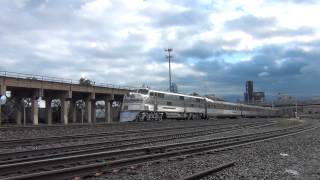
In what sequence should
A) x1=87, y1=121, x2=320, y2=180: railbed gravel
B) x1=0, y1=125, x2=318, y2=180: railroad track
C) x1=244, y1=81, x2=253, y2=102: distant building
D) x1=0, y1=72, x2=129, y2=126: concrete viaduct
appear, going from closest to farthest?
x1=0, y1=125, x2=318, y2=180: railroad track, x1=87, y1=121, x2=320, y2=180: railbed gravel, x1=0, y1=72, x2=129, y2=126: concrete viaduct, x1=244, y1=81, x2=253, y2=102: distant building

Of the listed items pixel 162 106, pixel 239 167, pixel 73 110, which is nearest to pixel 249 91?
pixel 73 110

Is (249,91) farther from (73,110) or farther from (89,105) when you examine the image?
(89,105)

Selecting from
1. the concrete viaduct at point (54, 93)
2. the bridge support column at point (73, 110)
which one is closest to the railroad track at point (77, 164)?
the concrete viaduct at point (54, 93)

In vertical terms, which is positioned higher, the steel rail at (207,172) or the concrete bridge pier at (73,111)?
the concrete bridge pier at (73,111)

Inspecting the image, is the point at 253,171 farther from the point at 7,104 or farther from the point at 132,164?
the point at 7,104

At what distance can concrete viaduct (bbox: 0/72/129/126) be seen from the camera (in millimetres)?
75438

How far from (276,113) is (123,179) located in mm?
117136

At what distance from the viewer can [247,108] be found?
94250mm

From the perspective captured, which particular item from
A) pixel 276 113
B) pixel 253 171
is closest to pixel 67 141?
pixel 253 171

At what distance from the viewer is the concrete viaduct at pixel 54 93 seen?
75.4 metres

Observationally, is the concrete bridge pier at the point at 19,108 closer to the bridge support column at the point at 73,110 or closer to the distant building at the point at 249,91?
the bridge support column at the point at 73,110

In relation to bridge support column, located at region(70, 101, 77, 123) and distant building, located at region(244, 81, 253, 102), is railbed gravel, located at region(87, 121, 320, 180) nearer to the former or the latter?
bridge support column, located at region(70, 101, 77, 123)

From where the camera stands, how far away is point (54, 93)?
89250 mm

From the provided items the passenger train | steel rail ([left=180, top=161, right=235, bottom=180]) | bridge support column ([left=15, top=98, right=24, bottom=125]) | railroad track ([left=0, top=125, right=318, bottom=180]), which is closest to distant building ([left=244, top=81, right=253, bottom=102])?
bridge support column ([left=15, top=98, right=24, bottom=125])
